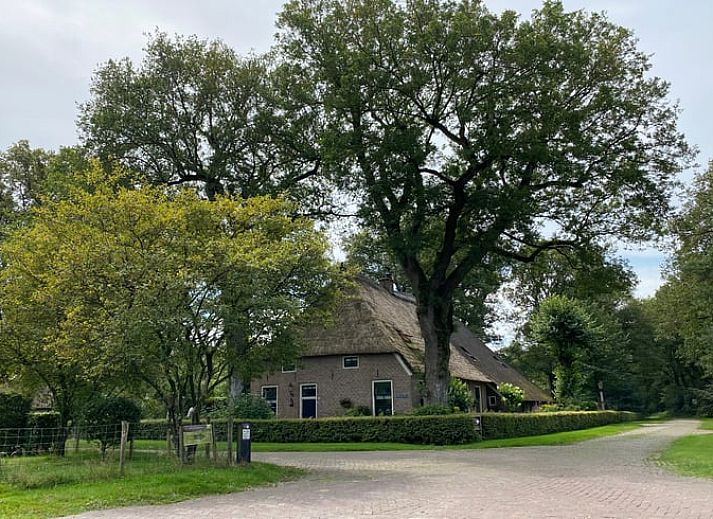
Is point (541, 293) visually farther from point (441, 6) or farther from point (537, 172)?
point (441, 6)

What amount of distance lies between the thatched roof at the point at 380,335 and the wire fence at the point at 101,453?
10.2 metres

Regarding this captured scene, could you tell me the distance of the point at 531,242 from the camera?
28031mm

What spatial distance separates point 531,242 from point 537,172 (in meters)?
3.46

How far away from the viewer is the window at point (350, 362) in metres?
30.7

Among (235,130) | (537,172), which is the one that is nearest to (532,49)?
(537,172)

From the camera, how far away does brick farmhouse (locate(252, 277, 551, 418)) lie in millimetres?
29859

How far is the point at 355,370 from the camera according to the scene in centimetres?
3059

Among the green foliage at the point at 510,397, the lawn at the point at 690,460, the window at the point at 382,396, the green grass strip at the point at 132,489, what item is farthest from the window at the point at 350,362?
the green grass strip at the point at 132,489

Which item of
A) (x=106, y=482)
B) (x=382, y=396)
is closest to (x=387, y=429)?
(x=382, y=396)

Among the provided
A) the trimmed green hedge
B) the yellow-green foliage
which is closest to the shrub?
the trimmed green hedge

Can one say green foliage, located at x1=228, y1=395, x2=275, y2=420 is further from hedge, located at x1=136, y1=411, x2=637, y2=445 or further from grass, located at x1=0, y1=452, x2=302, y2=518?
grass, located at x1=0, y1=452, x2=302, y2=518

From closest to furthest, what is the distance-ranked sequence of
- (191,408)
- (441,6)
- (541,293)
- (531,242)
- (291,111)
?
1. (191,408)
2. (441,6)
3. (291,111)
4. (531,242)
5. (541,293)

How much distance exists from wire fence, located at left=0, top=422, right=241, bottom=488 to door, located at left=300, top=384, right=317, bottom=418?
14.0 m

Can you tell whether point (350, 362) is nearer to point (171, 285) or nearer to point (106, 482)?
point (171, 285)
